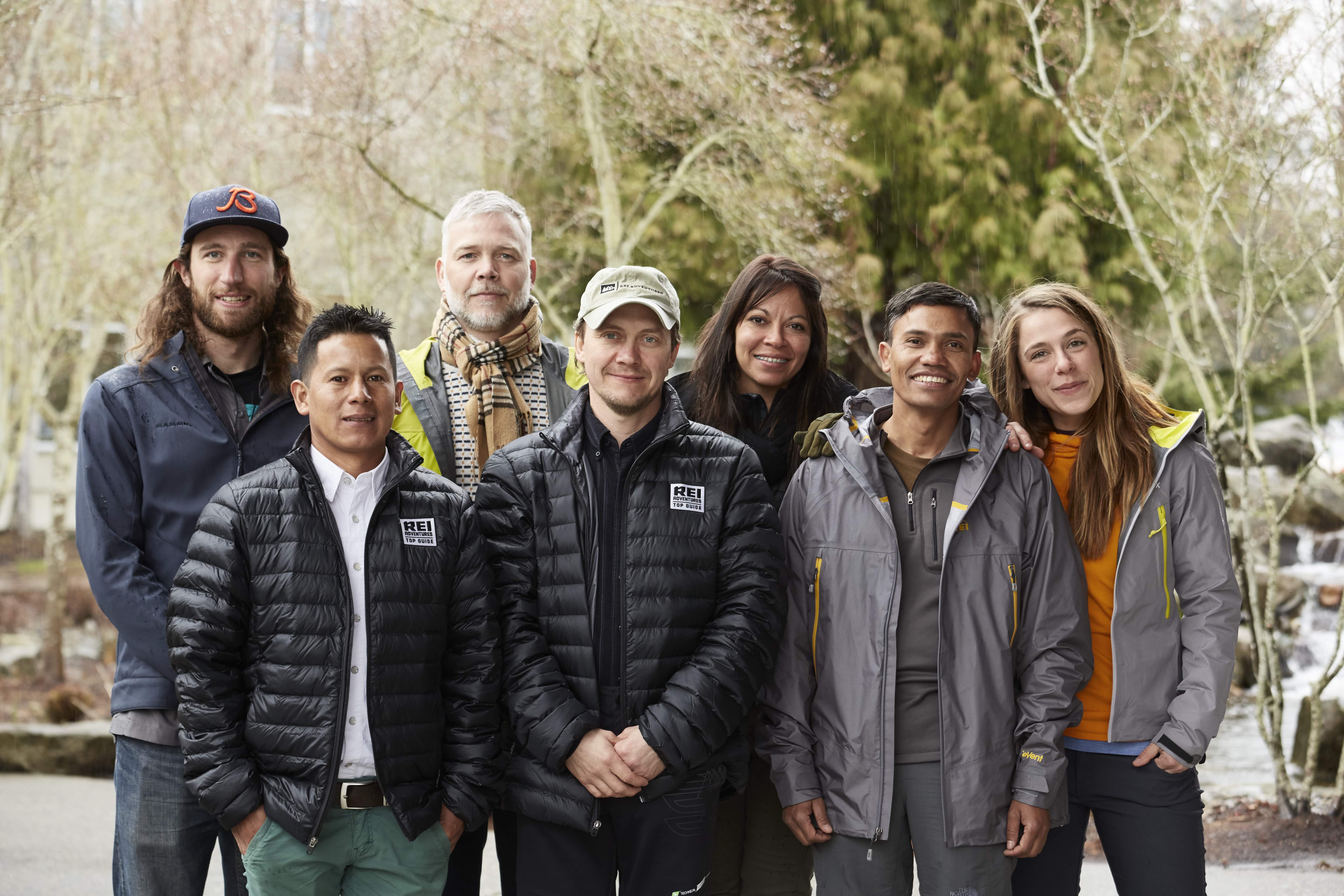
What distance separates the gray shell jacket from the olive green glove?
3.1 inches

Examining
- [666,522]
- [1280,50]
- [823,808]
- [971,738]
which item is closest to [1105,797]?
[971,738]

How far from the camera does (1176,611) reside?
3.04 metres

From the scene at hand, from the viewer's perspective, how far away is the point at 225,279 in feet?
10.0

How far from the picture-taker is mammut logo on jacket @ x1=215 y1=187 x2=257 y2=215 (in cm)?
306

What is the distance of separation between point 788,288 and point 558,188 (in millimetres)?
8593

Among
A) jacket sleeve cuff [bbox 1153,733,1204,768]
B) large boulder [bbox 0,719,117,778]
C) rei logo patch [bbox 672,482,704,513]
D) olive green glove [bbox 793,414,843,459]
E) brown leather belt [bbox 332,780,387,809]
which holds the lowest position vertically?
large boulder [bbox 0,719,117,778]

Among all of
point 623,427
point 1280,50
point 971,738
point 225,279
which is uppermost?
point 1280,50

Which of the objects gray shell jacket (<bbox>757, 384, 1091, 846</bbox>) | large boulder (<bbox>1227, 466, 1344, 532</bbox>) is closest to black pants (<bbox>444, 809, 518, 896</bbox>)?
gray shell jacket (<bbox>757, 384, 1091, 846</bbox>)

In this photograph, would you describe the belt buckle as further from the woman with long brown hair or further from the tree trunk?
the tree trunk

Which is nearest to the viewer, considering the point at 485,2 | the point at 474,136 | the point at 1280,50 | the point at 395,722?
the point at 395,722

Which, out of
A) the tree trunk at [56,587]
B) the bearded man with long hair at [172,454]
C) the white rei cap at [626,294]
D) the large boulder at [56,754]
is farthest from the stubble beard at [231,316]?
the tree trunk at [56,587]

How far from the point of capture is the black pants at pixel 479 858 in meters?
2.95

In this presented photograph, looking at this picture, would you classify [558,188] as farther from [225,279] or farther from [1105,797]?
[1105,797]

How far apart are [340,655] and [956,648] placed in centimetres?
157
